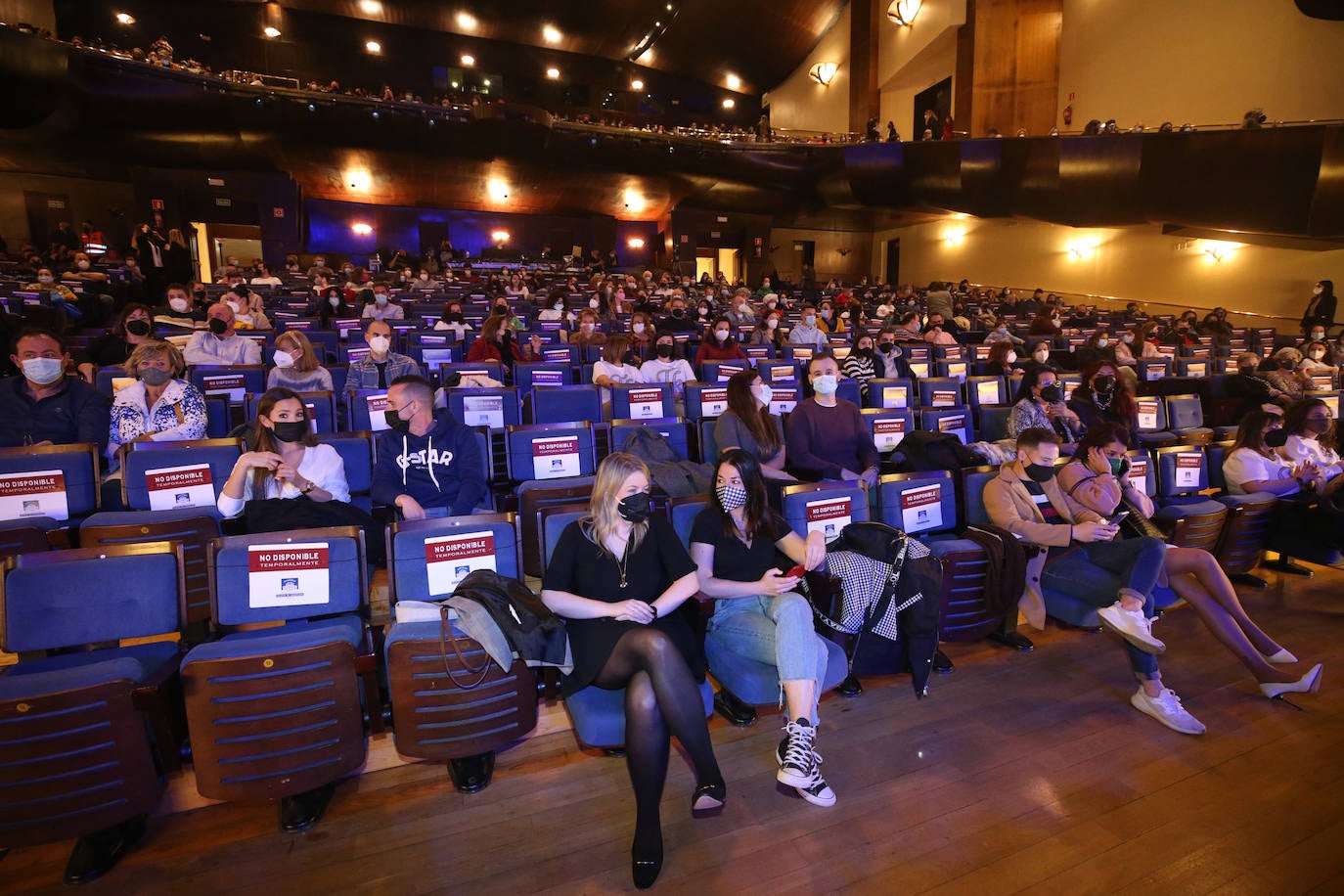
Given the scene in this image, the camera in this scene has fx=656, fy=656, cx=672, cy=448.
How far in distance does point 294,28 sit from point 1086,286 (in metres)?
23.4

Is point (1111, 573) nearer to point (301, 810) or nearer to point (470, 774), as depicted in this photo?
point (470, 774)

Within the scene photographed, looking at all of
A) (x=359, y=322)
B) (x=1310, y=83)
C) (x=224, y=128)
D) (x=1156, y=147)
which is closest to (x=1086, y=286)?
(x=1156, y=147)

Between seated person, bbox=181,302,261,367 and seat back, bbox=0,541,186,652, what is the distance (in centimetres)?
386

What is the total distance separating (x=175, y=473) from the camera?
310 cm

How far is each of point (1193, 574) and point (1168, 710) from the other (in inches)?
27.9

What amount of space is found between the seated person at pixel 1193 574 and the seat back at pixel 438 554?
2.75 meters

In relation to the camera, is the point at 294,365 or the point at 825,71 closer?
the point at 294,365

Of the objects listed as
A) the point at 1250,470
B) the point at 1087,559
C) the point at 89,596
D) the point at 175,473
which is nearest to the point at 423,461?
the point at 175,473

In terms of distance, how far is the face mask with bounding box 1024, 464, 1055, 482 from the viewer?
3180mm

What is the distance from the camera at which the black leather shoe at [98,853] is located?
187cm

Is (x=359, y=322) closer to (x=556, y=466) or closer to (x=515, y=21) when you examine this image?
(x=556, y=466)

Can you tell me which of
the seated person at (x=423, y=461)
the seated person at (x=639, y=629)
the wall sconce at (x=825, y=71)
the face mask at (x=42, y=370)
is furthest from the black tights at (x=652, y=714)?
the wall sconce at (x=825, y=71)

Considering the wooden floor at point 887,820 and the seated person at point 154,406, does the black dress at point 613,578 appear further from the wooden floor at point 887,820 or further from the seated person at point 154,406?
the seated person at point 154,406

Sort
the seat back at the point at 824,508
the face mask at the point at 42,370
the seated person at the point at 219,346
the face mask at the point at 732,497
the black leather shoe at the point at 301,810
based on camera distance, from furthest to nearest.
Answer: the seated person at the point at 219,346, the face mask at the point at 42,370, the seat back at the point at 824,508, the face mask at the point at 732,497, the black leather shoe at the point at 301,810
